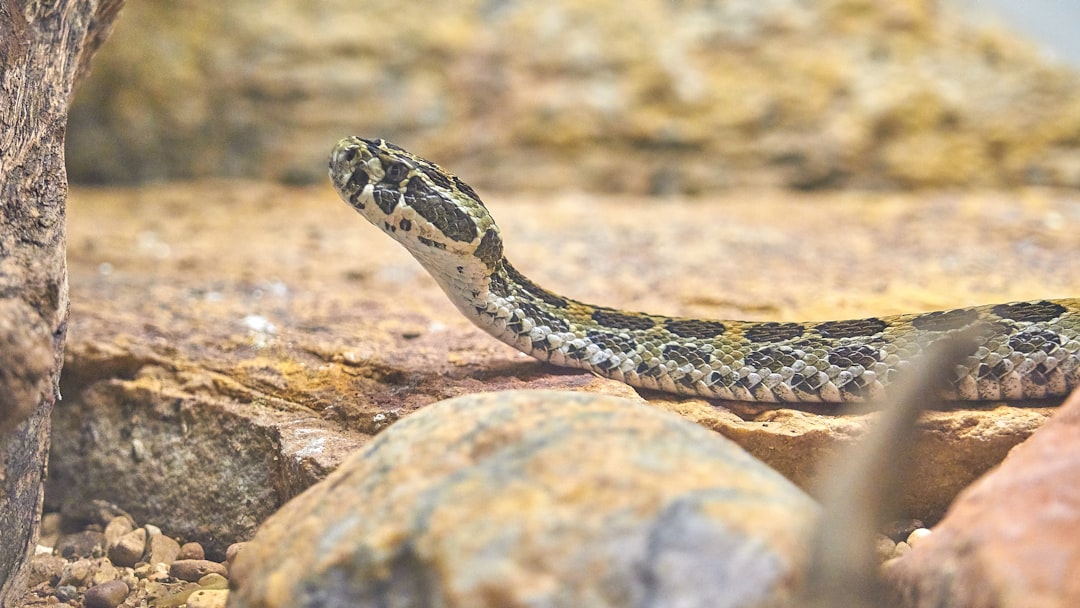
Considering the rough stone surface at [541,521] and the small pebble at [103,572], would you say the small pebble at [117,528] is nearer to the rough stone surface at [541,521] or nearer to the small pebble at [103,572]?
the small pebble at [103,572]

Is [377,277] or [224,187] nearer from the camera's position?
[377,277]

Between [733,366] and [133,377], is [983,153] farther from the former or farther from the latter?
[133,377]

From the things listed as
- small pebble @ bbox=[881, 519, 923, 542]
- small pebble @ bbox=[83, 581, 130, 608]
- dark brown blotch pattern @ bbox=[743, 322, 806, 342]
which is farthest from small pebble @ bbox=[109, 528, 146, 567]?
small pebble @ bbox=[881, 519, 923, 542]

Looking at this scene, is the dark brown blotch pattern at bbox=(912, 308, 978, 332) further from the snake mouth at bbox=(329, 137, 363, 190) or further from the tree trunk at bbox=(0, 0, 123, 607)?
the tree trunk at bbox=(0, 0, 123, 607)

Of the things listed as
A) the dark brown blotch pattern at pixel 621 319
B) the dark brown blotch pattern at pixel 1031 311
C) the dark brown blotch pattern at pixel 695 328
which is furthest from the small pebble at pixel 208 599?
the dark brown blotch pattern at pixel 1031 311

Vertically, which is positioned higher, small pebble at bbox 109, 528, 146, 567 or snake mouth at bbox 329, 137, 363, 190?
snake mouth at bbox 329, 137, 363, 190

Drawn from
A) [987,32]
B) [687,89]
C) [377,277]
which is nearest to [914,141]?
[987,32]
